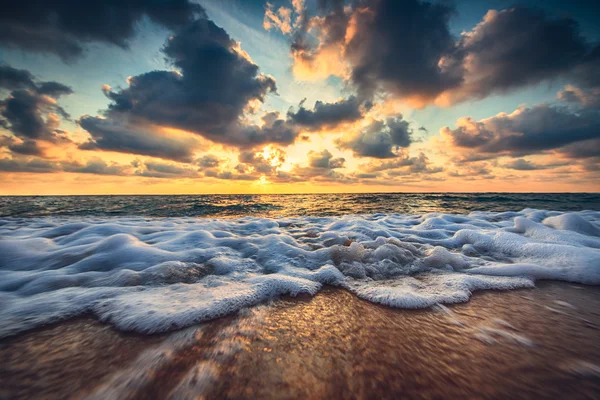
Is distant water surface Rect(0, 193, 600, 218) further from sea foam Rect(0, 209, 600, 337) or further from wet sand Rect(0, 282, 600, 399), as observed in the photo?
wet sand Rect(0, 282, 600, 399)

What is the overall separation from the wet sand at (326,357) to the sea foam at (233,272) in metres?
0.21

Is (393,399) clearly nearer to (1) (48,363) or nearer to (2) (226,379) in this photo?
(2) (226,379)

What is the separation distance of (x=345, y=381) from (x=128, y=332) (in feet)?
5.16

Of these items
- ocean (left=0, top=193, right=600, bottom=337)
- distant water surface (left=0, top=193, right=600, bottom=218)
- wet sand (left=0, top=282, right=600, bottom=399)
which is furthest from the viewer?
distant water surface (left=0, top=193, right=600, bottom=218)

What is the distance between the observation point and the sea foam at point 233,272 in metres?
1.86

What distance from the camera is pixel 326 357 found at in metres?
1.31

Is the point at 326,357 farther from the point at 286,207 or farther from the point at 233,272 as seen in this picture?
the point at 286,207

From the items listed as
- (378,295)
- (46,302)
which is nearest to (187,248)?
(46,302)

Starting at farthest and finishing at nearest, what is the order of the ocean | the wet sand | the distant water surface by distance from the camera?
the distant water surface → the ocean → the wet sand

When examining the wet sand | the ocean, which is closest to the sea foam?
the ocean

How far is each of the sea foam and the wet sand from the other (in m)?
0.21

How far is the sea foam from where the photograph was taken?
1861 millimetres

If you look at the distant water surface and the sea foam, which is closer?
the sea foam

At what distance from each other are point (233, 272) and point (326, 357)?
1805mm
